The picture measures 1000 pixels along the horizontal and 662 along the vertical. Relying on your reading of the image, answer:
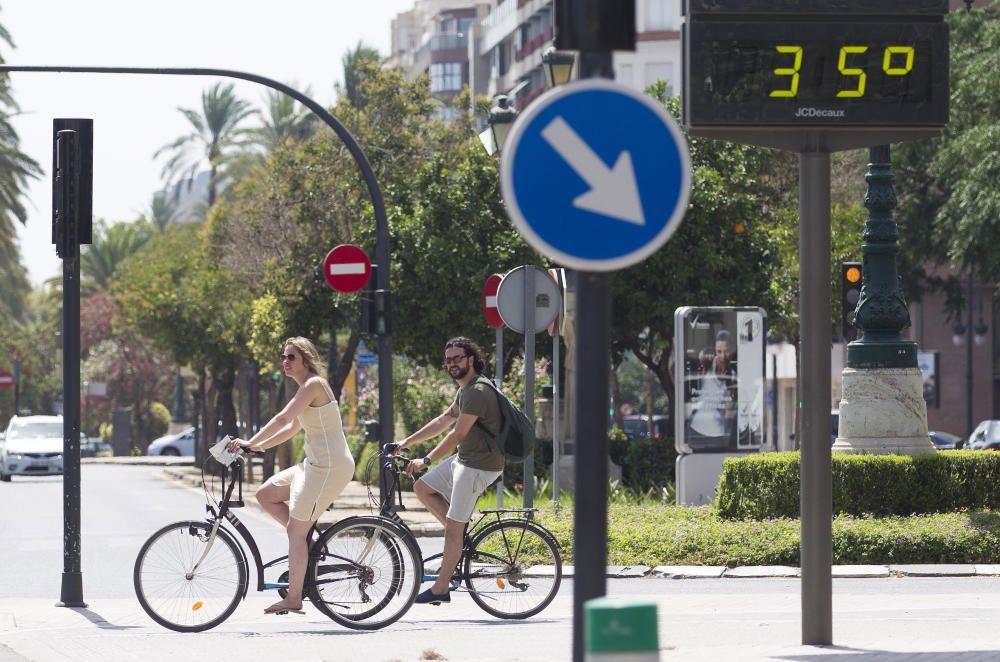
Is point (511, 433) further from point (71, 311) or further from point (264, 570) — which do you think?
point (71, 311)

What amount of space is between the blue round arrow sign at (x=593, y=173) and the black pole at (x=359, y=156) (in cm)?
1323

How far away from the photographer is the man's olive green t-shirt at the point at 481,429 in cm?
1153

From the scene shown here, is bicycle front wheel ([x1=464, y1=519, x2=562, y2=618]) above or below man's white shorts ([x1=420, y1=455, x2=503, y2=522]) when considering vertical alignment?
below

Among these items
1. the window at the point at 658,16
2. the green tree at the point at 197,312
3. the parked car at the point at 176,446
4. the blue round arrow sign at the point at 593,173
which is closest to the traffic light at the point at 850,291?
the blue round arrow sign at the point at 593,173

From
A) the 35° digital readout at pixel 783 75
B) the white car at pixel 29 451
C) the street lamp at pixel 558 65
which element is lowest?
the white car at pixel 29 451

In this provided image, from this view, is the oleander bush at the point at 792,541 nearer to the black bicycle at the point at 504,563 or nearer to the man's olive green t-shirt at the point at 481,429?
the black bicycle at the point at 504,563

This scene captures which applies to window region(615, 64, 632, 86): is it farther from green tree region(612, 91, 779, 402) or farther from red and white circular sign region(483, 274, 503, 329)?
red and white circular sign region(483, 274, 503, 329)

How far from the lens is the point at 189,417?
8919cm

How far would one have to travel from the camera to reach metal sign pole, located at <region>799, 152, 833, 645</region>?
923cm

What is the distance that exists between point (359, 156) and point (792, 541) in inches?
271

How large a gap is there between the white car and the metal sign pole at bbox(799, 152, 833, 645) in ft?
122

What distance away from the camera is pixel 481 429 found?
11625mm

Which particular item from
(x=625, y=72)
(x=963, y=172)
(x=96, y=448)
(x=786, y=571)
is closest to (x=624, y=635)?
(x=786, y=571)

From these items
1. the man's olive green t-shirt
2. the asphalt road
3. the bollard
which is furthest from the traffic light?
the bollard
